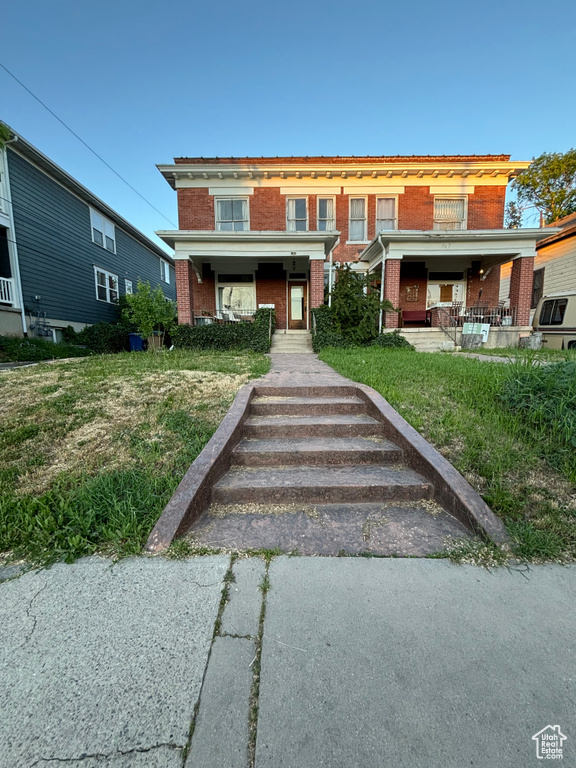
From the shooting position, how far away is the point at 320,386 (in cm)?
484

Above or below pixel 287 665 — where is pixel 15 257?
above

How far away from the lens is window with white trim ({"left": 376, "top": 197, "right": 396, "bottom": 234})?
14.2m

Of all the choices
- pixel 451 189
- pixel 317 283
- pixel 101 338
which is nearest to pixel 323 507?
pixel 317 283

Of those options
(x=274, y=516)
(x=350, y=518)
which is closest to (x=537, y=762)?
(x=350, y=518)

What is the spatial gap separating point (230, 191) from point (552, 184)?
76.6 feet

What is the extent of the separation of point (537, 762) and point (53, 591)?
222 centimetres

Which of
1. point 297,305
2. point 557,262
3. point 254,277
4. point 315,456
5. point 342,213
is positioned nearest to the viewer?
point 315,456

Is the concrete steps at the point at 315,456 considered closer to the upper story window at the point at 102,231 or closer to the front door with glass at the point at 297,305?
the front door with glass at the point at 297,305

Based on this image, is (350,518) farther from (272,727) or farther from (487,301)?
(487,301)

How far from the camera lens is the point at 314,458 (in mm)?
3326

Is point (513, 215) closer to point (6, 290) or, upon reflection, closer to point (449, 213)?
point (449, 213)

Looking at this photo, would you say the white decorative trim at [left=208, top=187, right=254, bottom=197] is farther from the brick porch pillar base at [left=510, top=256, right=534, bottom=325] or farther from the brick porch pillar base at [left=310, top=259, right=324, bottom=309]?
the brick porch pillar base at [left=510, top=256, right=534, bottom=325]

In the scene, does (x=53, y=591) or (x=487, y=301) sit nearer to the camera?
(x=53, y=591)

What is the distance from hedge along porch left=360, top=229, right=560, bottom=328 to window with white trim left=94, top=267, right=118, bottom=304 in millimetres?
12348
